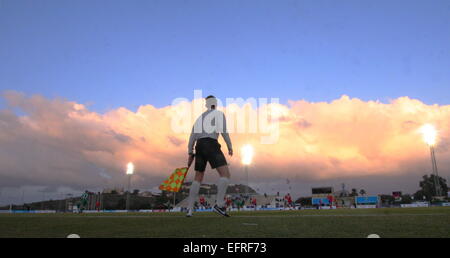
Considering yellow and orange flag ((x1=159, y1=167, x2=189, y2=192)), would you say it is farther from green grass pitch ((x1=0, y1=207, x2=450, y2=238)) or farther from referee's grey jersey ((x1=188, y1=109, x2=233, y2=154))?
green grass pitch ((x1=0, y1=207, x2=450, y2=238))

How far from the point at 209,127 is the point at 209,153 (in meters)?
0.56

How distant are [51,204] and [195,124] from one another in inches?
3309

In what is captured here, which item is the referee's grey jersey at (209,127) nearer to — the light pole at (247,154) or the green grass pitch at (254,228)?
the green grass pitch at (254,228)

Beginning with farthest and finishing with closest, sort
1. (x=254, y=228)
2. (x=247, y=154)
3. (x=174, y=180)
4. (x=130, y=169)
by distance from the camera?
(x=130, y=169)
(x=247, y=154)
(x=174, y=180)
(x=254, y=228)

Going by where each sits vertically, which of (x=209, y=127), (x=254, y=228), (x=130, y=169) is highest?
(x=130, y=169)

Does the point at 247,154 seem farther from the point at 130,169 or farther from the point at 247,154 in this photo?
the point at 130,169

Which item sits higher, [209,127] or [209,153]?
[209,127]

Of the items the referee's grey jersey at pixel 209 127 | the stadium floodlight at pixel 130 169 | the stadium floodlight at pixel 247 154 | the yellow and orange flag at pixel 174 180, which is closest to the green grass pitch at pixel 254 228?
the referee's grey jersey at pixel 209 127

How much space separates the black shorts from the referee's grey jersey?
0.12 meters

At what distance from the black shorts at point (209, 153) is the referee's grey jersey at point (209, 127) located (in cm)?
12

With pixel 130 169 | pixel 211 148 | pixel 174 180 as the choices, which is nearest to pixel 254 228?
pixel 211 148

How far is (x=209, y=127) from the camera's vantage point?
7.02 metres
